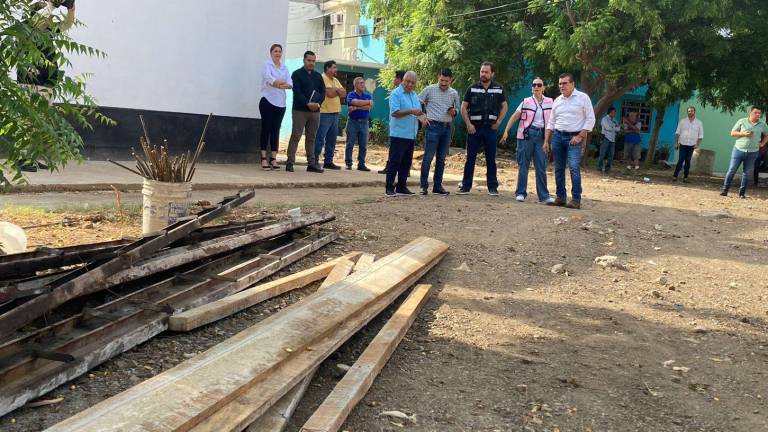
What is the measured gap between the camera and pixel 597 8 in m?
16.1

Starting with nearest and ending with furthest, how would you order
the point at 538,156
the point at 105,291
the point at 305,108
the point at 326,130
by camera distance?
the point at 105,291 → the point at 538,156 → the point at 305,108 → the point at 326,130

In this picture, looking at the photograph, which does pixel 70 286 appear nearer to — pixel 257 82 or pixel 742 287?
pixel 742 287

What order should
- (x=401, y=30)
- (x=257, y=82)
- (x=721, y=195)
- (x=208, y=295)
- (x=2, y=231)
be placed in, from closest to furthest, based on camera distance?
1. (x=208, y=295)
2. (x=2, y=231)
3. (x=257, y=82)
4. (x=721, y=195)
5. (x=401, y=30)

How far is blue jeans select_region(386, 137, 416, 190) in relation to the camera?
9.63 m

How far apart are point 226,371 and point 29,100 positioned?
6.47 ft

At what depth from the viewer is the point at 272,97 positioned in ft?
37.9

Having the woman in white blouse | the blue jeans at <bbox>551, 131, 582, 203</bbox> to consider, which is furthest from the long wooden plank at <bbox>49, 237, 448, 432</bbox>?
the woman in white blouse

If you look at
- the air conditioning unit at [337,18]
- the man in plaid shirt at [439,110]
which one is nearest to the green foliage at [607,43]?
the man in plaid shirt at [439,110]

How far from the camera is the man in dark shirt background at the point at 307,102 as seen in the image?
11.8m

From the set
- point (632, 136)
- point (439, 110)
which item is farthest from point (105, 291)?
point (632, 136)

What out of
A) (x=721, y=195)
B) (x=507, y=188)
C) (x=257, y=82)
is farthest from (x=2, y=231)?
(x=721, y=195)

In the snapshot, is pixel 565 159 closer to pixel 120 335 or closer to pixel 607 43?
pixel 120 335

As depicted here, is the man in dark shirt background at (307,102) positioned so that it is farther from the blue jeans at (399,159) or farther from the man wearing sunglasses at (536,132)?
the man wearing sunglasses at (536,132)

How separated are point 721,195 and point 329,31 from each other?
2710 cm
